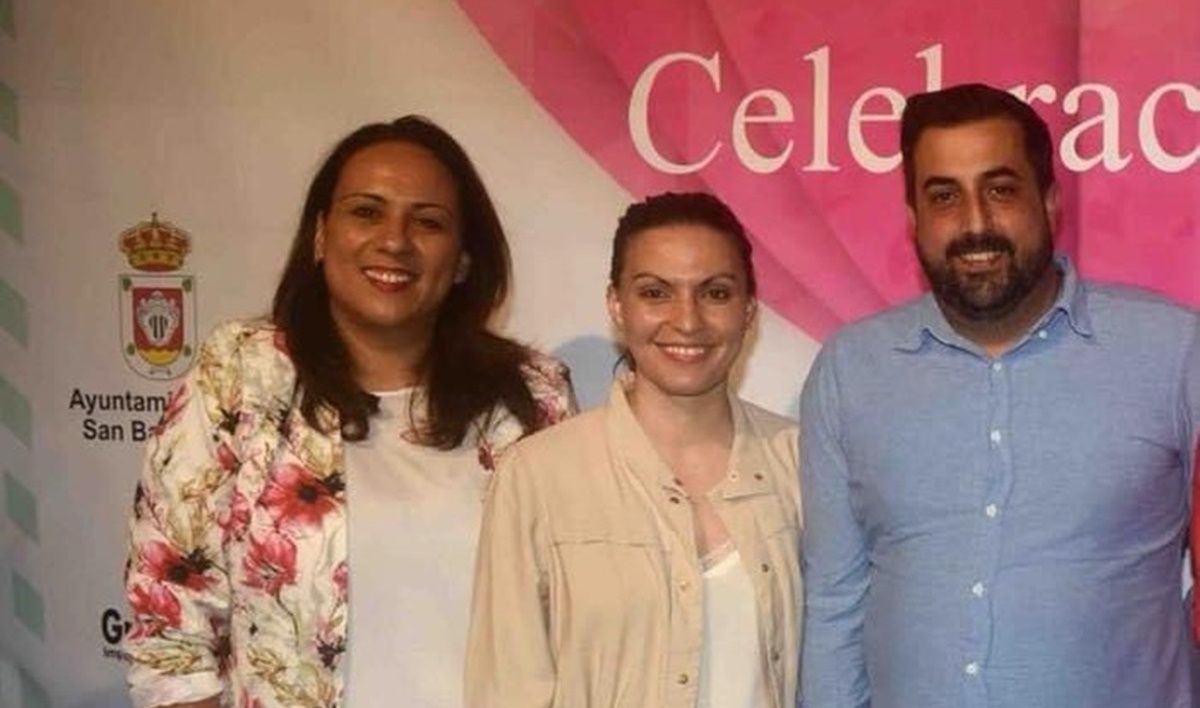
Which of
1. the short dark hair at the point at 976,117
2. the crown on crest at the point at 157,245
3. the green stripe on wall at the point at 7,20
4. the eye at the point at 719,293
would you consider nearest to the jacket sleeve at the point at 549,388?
the eye at the point at 719,293

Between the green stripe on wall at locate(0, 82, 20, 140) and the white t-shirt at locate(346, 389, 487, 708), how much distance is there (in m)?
1.20

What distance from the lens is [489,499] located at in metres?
2.03

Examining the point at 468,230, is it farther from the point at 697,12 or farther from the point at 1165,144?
the point at 1165,144

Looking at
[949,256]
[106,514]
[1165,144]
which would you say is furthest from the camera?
[106,514]

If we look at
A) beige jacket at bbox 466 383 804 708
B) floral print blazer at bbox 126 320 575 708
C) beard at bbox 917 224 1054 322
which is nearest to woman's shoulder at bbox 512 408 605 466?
beige jacket at bbox 466 383 804 708

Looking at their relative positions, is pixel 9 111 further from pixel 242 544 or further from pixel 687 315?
pixel 687 315

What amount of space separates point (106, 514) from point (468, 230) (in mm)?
Answer: 1132

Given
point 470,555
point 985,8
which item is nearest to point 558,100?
point 985,8

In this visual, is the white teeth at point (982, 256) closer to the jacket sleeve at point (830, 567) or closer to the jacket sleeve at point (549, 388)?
the jacket sleeve at point (830, 567)

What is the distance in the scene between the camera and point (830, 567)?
1993 millimetres

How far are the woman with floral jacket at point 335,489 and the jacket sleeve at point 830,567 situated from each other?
450 mm

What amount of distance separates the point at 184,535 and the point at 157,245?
3.01 ft

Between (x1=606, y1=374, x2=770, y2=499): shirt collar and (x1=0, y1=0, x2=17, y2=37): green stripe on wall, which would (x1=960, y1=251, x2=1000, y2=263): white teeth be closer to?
(x1=606, y1=374, x2=770, y2=499): shirt collar

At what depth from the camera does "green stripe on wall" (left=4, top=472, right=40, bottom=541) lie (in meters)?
2.97
